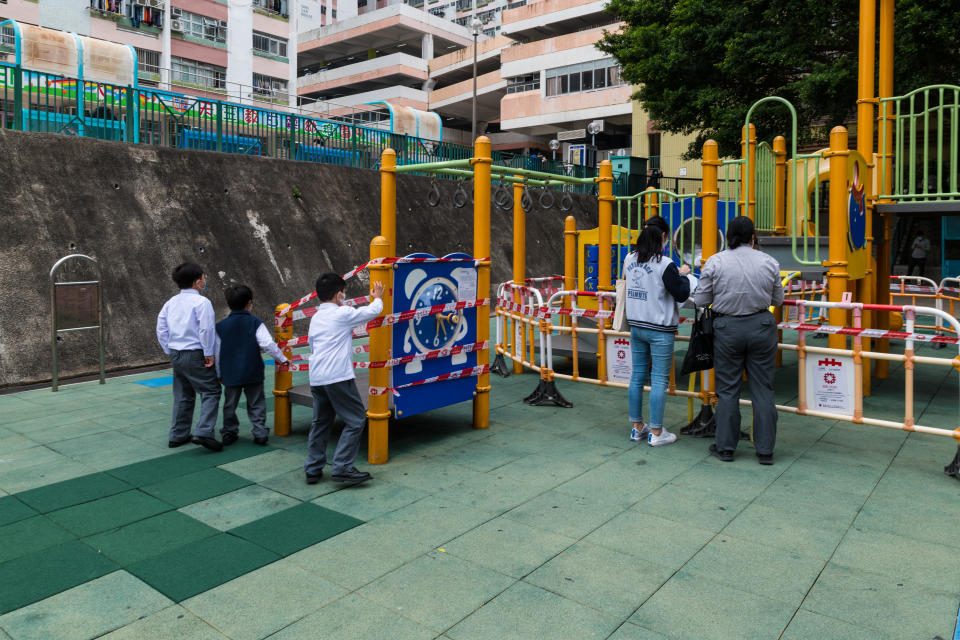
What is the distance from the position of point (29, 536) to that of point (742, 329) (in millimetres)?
5036

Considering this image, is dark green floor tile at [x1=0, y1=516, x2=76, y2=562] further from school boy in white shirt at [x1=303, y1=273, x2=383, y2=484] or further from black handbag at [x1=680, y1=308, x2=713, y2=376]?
black handbag at [x1=680, y1=308, x2=713, y2=376]

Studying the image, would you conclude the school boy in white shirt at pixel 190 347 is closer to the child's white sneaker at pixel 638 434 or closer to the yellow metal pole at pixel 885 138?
the child's white sneaker at pixel 638 434

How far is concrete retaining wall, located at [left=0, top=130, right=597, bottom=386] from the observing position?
→ 941 centimetres

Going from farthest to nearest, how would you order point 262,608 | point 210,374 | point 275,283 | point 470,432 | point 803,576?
point 275,283 → point 470,432 → point 210,374 → point 803,576 → point 262,608

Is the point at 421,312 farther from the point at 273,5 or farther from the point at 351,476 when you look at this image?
the point at 273,5

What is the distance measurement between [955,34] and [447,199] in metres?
11.6

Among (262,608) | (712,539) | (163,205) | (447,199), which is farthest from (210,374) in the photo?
(447,199)

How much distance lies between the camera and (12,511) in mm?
4539

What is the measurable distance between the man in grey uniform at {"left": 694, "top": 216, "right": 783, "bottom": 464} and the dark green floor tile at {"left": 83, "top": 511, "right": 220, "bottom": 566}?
3862 millimetres

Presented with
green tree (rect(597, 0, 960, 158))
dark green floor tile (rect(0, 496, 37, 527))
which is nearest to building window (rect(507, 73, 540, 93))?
green tree (rect(597, 0, 960, 158))

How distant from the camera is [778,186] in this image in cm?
941

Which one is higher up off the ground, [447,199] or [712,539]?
[447,199]

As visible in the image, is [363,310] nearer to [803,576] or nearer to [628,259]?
[628,259]

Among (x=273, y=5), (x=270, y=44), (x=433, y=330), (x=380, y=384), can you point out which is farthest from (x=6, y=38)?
(x=380, y=384)
